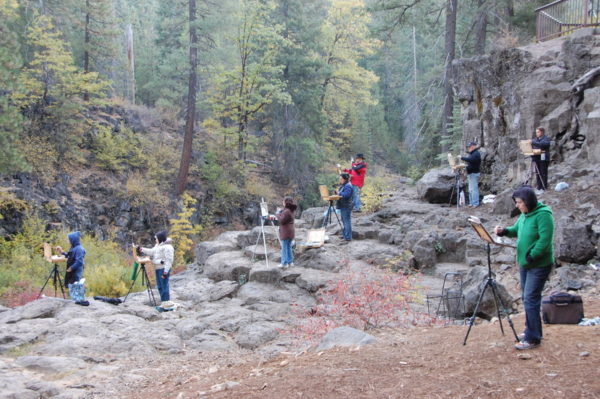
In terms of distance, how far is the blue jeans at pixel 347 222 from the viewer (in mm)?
13234

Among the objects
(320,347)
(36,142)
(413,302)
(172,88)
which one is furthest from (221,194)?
(320,347)

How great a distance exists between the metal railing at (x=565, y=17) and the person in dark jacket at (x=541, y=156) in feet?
17.6

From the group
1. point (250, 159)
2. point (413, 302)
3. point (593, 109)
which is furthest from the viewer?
point (250, 159)

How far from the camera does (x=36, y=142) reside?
2053cm

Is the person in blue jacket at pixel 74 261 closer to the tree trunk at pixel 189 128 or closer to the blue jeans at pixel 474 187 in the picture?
the blue jeans at pixel 474 187

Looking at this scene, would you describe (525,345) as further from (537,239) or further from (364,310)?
(364,310)

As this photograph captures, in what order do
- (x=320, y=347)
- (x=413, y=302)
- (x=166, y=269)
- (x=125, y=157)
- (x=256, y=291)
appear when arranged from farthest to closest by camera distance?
(x=125, y=157)
(x=256, y=291)
(x=166, y=269)
(x=413, y=302)
(x=320, y=347)

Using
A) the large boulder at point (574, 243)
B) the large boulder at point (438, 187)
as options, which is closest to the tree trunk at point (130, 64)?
the large boulder at point (438, 187)

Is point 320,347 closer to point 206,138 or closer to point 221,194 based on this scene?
A: point 221,194

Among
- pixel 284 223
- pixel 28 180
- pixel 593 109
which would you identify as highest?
pixel 593 109

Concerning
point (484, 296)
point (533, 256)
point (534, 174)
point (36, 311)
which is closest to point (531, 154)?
point (534, 174)

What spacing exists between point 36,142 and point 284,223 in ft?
47.6

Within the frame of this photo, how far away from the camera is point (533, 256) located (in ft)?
16.9

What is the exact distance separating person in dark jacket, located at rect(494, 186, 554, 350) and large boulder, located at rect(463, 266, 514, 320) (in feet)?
8.85
